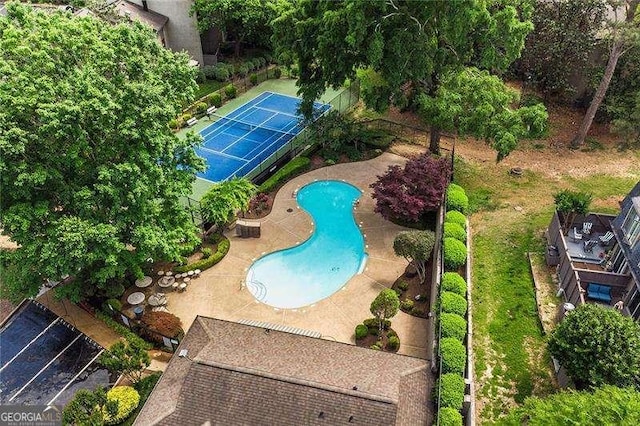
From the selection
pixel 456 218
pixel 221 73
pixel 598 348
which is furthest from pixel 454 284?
pixel 221 73

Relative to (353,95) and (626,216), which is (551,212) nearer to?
(626,216)

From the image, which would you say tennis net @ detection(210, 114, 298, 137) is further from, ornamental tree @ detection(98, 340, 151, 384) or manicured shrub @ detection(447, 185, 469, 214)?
ornamental tree @ detection(98, 340, 151, 384)

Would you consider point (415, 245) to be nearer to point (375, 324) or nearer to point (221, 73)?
point (375, 324)

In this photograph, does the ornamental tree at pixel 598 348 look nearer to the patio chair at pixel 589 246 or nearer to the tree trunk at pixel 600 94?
the patio chair at pixel 589 246

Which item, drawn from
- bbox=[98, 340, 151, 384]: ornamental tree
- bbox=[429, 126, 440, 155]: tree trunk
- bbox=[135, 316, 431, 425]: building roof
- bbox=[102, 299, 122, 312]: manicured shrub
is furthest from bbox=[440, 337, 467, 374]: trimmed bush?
bbox=[429, 126, 440, 155]: tree trunk

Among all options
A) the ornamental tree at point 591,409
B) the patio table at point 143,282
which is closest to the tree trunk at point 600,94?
the ornamental tree at point 591,409
